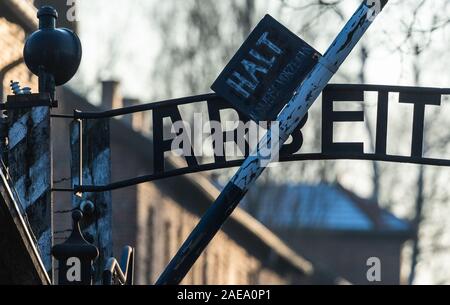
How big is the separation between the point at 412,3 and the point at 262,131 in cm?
228

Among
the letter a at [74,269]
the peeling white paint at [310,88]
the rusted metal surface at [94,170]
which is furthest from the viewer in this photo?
the rusted metal surface at [94,170]

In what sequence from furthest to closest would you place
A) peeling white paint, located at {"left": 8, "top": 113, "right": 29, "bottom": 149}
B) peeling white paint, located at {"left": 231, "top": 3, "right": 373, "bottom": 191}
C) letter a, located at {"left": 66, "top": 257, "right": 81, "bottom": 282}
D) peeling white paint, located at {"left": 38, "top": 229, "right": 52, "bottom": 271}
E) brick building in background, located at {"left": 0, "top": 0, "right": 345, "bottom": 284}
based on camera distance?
brick building in background, located at {"left": 0, "top": 0, "right": 345, "bottom": 284} < peeling white paint, located at {"left": 8, "top": 113, "right": 29, "bottom": 149} < peeling white paint, located at {"left": 38, "top": 229, "right": 52, "bottom": 271} < letter a, located at {"left": 66, "top": 257, "right": 81, "bottom": 282} < peeling white paint, located at {"left": 231, "top": 3, "right": 373, "bottom": 191}

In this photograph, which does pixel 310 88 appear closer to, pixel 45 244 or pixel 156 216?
pixel 45 244

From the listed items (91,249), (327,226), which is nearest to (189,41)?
(327,226)

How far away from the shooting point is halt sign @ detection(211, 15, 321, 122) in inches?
366

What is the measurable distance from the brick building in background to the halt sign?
49.8 feet

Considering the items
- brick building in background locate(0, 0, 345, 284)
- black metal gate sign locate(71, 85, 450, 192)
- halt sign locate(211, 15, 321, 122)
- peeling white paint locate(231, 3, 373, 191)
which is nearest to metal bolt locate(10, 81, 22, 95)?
black metal gate sign locate(71, 85, 450, 192)

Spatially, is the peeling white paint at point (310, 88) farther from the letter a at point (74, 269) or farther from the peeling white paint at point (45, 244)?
the peeling white paint at point (45, 244)

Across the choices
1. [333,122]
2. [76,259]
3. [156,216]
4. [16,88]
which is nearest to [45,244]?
[76,259]

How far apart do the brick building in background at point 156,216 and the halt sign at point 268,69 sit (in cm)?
1519

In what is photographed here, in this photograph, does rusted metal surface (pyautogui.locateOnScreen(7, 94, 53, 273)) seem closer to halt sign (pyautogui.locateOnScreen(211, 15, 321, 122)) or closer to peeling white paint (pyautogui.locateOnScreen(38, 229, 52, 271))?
peeling white paint (pyautogui.locateOnScreen(38, 229, 52, 271))

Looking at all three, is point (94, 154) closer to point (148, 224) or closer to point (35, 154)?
point (35, 154)

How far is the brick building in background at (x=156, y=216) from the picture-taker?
29562mm

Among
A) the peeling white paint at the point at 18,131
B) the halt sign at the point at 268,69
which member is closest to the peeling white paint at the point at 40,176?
the peeling white paint at the point at 18,131
